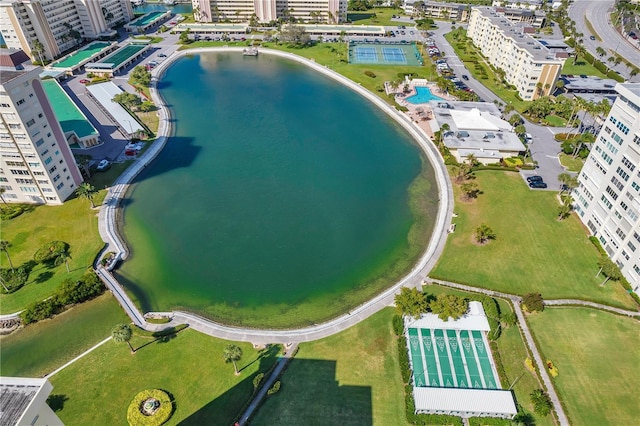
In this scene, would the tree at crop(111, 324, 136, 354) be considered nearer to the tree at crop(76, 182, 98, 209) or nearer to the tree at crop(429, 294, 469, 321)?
the tree at crop(76, 182, 98, 209)

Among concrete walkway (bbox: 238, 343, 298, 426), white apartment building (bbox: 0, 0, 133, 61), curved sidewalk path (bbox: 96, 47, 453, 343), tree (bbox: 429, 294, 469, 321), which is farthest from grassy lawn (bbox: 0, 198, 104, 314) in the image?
white apartment building (bbox: 0, 0, 133, 61)

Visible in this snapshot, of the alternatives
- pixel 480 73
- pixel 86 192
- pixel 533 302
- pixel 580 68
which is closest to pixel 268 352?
pixel 533 302

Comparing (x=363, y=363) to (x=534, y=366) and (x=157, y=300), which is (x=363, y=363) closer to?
(x=534, y=366)

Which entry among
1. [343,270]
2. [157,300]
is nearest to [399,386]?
[343,270]

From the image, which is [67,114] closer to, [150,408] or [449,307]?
[150,408]

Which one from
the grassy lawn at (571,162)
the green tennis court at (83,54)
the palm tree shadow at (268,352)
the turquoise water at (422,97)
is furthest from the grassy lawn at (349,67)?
the palm tree shadow at (268,352)

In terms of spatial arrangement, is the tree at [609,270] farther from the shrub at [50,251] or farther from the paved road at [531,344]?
the shrub at [50,251]
